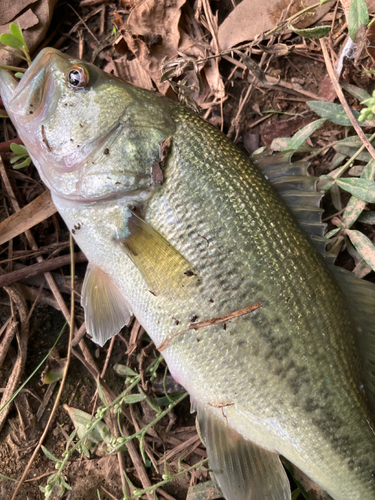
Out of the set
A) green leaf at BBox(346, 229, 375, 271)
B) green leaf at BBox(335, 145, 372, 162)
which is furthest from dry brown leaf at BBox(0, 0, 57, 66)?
green leaf at BBox(346, 229, 375, 271)

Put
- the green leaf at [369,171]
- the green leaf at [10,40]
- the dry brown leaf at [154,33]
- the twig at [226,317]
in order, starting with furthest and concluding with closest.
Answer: the dry brown leaf at [154,33]
the green leaf at [369,171]
the green leaf at [10,40]
the twig at [226,317]

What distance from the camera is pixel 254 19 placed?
91.9 inches

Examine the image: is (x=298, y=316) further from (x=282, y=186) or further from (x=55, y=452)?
(x=55, y=452)

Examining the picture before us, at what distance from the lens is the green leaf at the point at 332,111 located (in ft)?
6.98

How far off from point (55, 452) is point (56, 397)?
0.34 metres

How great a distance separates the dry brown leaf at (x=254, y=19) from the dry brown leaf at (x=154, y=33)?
323 millimetres

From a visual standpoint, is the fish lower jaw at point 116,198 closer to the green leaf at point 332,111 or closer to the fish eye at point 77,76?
the fish eye at point 77,76

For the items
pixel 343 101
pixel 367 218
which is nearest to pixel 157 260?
pixel 367 218

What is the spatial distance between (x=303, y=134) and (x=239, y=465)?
1.88 metres

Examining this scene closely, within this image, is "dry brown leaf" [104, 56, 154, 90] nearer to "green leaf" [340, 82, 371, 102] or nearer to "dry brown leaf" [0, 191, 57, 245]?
"dry brown leaf" [0, 191, 57, 245]

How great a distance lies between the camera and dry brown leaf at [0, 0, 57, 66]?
93.0 inches

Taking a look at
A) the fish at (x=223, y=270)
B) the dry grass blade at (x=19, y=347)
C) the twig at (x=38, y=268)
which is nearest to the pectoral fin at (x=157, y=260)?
the fish at (x=223, y=270)

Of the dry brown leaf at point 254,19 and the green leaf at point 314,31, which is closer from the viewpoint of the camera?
the green leaf at point 314,31

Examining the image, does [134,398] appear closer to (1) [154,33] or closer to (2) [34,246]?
(2) [34,246]
